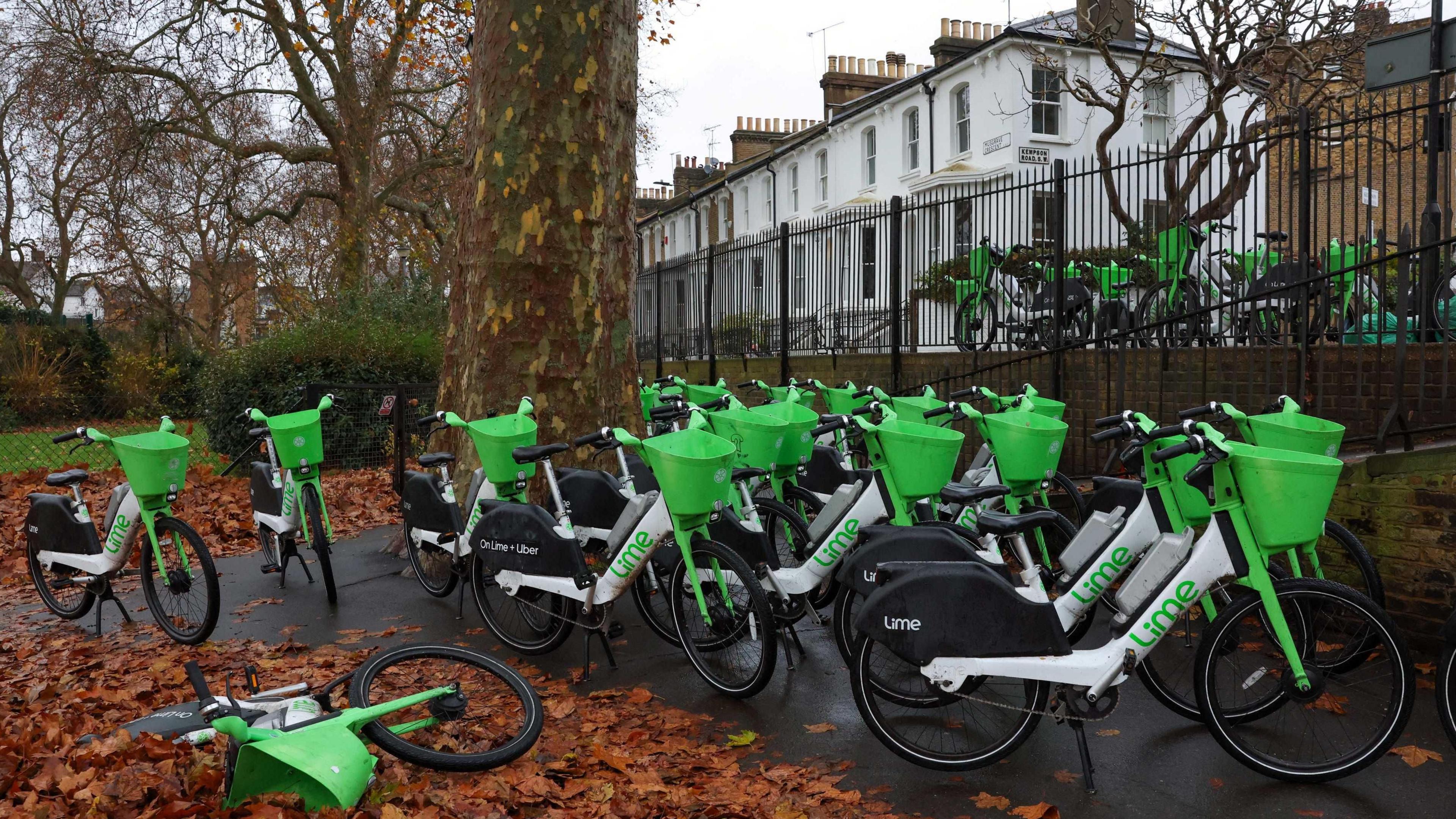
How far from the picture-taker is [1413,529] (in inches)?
186

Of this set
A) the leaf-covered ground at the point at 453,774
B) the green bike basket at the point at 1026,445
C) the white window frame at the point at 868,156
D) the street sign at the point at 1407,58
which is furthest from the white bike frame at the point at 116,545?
the white window frame at the point at 868,156

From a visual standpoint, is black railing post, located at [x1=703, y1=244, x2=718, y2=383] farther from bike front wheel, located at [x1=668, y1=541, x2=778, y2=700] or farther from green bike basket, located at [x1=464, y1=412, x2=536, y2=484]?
bike front wheel, located at [x1=668, y1=541, x2=778, y2=700]

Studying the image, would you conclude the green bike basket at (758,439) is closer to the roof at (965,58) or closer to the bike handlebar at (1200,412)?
the bike handlebar at (1200,412)

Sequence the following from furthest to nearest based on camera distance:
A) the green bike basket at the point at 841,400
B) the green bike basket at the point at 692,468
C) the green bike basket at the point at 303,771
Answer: the green bike basket at the point at 841,400
the green bike basket at the point at 692,468
the green bike basket at the point at 303,771

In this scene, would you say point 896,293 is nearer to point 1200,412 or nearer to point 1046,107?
point 1200,412

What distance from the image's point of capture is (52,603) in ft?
20.9

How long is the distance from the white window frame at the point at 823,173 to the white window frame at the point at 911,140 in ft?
11.4

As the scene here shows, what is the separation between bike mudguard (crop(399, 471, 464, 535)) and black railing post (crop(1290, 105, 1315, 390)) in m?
4.78

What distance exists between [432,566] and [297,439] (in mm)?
1149

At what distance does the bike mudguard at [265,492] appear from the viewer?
669 cm

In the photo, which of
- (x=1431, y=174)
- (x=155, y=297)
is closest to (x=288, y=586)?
(x=1431, y=174)

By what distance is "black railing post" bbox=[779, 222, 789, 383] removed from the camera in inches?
461

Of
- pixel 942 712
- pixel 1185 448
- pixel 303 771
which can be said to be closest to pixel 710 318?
pixel 942 712

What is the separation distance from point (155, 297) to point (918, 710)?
36.6 meters
